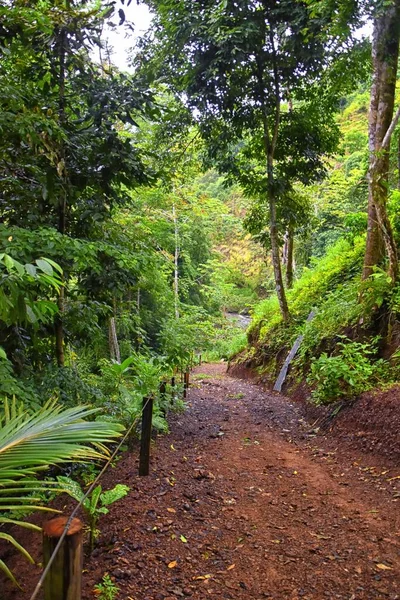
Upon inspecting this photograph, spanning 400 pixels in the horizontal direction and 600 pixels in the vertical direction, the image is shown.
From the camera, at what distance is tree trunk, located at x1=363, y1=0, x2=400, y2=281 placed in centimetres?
511

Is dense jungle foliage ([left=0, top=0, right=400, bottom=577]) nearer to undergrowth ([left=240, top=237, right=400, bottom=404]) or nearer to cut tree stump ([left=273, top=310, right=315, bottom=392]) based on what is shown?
undergrowth ([left=240, top=237, right=400, bottom=404])

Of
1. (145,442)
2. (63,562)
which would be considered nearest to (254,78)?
(145,442)

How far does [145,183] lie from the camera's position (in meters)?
4.60

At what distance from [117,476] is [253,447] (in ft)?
5.78

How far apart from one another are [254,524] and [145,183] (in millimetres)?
3729

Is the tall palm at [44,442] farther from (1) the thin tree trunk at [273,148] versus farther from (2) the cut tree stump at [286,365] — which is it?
(1) the thin tree trunk at [273,148]

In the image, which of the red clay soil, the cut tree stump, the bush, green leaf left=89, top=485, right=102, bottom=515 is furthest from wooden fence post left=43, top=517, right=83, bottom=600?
the cut tree stump

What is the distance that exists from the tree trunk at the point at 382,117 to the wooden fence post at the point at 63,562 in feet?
16.9

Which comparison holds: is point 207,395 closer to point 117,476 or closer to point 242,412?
point 242,412

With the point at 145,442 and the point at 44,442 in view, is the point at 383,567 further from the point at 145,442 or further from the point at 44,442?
the point at 44,442

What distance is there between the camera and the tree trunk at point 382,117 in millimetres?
5109

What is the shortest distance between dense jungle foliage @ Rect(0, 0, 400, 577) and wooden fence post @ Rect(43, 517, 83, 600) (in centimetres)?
17

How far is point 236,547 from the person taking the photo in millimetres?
2617

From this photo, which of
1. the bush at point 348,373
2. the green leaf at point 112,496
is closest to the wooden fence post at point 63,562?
the green leaf at point 112,496
